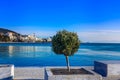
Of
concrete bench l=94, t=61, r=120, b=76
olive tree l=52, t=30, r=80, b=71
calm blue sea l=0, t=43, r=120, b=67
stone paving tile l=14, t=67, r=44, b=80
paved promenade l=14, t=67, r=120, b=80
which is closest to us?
→ olive tree l=52, t=30, r=80, b=71

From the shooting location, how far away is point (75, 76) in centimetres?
1098

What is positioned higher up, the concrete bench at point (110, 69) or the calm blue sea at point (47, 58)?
the concrete bench at point (110, 69)

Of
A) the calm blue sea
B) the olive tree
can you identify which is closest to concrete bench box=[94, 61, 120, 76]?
the olive tree

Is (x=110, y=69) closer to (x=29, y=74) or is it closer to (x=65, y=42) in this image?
(x=65, y=42)

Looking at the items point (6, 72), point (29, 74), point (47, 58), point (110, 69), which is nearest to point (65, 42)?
point (110, 69)

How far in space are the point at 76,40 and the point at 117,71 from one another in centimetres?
331

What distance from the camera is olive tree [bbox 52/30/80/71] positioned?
12078mm

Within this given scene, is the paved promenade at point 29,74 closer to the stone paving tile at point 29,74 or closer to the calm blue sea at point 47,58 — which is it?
the stone paving tile at point 29,74

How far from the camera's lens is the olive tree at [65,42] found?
12.1 metres

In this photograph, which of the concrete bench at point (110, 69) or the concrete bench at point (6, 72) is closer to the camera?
the concrete bench at point (6, 72)


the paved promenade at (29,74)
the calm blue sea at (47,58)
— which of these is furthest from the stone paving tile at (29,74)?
the calm blue sea at (47,58)

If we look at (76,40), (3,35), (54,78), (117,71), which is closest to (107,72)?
(117,71)

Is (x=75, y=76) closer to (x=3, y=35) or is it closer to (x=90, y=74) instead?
(x=90, y=74)

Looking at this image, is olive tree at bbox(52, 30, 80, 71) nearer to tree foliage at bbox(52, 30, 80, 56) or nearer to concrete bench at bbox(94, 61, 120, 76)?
tree foliage at bbox(52, 30, 80, 56)
